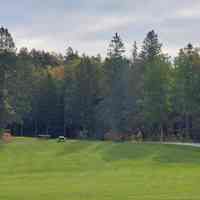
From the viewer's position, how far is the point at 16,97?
102750mm

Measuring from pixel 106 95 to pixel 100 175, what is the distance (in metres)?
69.1

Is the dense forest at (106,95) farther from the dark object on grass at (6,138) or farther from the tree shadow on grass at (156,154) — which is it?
the tree shadow on grass at (156,154)

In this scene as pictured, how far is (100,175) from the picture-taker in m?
34.5

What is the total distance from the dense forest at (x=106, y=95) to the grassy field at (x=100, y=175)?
1018 inches

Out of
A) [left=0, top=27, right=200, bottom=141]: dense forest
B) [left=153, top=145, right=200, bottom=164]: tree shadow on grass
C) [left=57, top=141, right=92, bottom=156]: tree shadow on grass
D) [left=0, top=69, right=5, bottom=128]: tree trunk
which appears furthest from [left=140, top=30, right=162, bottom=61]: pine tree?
[left=153, top=145, right=200, bottom=164]: tree shadow on grass

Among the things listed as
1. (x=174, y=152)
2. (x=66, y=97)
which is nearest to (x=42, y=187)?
(x=174, y=152)

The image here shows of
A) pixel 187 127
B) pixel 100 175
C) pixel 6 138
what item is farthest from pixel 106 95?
pixel 100 175

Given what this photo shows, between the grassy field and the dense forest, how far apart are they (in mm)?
25864

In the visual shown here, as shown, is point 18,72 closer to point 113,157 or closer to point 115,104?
point 115,104

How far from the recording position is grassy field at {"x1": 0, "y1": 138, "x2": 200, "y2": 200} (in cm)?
2347

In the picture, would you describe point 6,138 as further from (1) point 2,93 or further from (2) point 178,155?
(2) point 178,155

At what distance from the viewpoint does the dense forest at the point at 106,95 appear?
8700cm

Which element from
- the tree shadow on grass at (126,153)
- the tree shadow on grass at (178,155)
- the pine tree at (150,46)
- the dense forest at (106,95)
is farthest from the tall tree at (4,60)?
the tree shadow on grass at (178,155)

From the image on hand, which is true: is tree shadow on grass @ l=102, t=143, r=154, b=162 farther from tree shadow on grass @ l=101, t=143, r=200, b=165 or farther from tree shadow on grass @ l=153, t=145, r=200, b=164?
tree shadow on grass @ l=153, t=145, r=200, b=164
